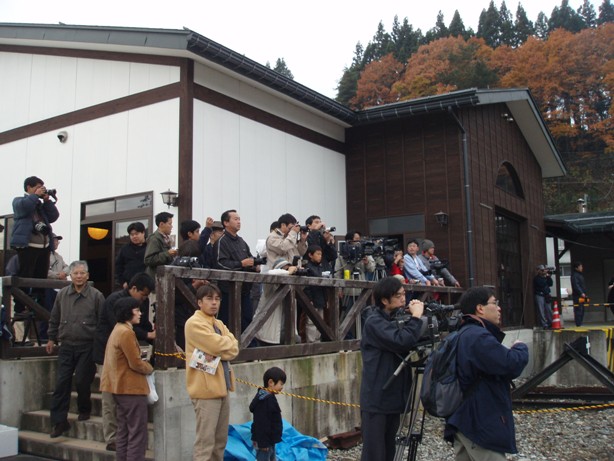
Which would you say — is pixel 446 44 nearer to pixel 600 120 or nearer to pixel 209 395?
pixel 600 120

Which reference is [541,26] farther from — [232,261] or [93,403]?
[93,403]

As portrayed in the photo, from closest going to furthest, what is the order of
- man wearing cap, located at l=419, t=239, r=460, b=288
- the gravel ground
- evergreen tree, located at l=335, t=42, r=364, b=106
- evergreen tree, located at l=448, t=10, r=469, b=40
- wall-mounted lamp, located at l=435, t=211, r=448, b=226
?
the gravel ground, man wearing cap, located at l=419, t=239, r=460, b=288, wall-mounted lamp, located at l=435, t=211, r=448, b=226, evergreen tree, located at l=335, t=42, r=364, b=106, evergreen tree, located at l=448, t=10, r=469, b=40

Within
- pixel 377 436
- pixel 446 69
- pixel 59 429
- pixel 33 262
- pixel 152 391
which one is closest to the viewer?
pixel 377 436

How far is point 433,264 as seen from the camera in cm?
1134

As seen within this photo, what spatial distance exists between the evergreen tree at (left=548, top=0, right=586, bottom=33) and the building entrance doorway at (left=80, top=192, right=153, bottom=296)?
5352 centimetres

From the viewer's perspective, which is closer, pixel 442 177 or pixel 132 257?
pixel 132 257

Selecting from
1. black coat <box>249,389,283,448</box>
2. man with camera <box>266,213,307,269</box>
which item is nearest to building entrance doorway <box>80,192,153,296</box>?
→ man with camera <box>266,213,307,269</box>

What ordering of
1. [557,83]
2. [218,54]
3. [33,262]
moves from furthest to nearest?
1. [557,83]
2. [218,54]
3. [33,262]

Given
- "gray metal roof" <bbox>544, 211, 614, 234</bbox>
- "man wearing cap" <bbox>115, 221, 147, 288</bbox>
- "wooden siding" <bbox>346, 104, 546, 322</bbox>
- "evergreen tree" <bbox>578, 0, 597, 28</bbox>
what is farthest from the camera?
"evergreen tree" <bbox>578, 0, 597, 28</bbox>

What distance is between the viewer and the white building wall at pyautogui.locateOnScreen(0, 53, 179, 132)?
1016cm

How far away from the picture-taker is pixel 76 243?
34.9ft

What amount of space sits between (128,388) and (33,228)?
3.13 meters

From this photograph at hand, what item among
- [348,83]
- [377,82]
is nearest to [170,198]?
[377,82]

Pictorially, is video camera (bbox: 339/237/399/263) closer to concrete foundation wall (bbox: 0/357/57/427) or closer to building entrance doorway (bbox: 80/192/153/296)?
building entrance doorway (bbox: 80/192/153/296)
